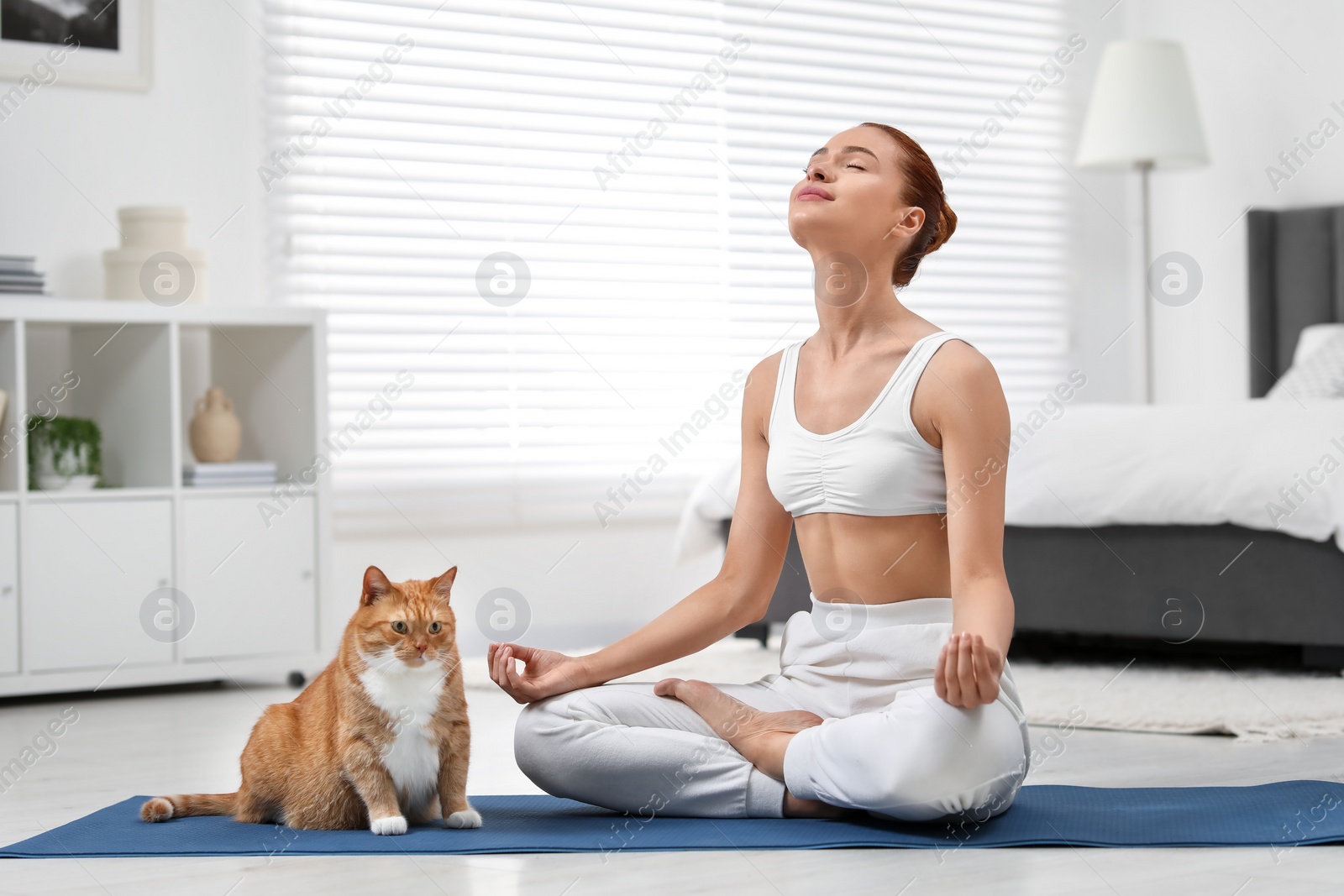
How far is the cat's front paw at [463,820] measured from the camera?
1771mm

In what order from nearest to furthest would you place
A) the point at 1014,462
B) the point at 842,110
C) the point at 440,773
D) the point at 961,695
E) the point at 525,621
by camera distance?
1. the point at 961,695
2. the point at 440,773
3. the point at 1014,462
4. the point at 525,621
5. the point at 842,110

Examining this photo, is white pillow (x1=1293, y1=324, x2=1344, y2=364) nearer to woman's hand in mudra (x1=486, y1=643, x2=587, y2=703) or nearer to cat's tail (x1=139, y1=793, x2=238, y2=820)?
woman's hand in mudra (x1=486, y1=643, x2=587, y2=703)

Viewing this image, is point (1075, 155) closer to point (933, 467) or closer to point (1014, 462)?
point (1014, 462)

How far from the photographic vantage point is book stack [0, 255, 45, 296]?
10.8 feet

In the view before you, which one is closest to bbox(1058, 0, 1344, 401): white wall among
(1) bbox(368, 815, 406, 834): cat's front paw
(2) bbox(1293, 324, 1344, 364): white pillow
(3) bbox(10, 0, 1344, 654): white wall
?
(3) bbox(10, 0, 1344, 654): white wall

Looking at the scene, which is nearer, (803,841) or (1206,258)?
(803,841)

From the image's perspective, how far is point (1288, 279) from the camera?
16.5 ft

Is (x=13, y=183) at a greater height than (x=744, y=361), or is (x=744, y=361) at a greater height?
(x=13, y=183)

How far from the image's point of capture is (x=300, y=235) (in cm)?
401

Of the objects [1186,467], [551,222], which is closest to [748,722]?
[1186,467]

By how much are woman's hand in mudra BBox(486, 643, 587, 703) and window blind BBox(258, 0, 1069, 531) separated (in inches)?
90.6

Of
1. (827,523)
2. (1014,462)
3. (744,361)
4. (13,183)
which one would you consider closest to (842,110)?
(744,361)

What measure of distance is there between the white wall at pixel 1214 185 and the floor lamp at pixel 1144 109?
30 centimetres

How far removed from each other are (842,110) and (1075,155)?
1.13m
